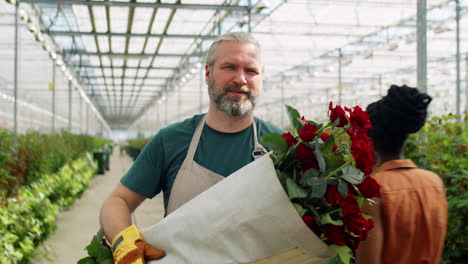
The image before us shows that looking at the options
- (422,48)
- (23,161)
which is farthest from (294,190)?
(23,161)

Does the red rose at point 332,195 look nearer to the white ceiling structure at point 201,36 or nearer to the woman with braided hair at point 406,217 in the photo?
the woman with braided hair at point 406,217

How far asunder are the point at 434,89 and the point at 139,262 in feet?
101

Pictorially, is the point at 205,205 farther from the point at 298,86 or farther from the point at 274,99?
the point at 274,99

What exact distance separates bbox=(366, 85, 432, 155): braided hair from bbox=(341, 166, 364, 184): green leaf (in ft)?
2.72

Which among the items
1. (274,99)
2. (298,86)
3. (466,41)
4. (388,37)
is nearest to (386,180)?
(388,37)

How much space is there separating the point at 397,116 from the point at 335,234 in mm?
953

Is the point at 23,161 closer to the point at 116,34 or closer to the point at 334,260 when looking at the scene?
the point at 334,260

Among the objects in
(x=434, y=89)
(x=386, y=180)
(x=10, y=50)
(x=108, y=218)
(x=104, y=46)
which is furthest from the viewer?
(x=434, y=89)

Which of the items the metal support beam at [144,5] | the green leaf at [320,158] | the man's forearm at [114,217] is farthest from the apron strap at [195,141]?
the metal support beam at [144,5]

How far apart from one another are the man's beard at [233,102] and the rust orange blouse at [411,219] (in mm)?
564

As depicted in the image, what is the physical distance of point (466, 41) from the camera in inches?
663

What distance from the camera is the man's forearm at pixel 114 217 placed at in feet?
5.03

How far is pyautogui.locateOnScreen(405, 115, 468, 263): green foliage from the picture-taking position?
9.91 ft

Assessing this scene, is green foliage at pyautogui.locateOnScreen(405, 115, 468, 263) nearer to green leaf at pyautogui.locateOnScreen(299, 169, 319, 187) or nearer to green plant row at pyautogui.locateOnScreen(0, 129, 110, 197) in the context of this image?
green leaf at pyautogui.locateOnScreen(299, 169, 319, 187)
